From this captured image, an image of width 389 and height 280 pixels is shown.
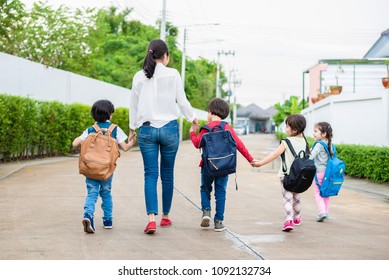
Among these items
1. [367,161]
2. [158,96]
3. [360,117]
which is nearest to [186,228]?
[158,96]

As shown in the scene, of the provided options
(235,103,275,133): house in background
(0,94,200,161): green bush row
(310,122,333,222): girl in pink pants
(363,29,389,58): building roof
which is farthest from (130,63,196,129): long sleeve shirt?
(235,103,275,133): house in background

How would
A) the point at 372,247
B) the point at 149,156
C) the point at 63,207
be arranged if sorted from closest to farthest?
1. the point at 372,247
2. the point at 149,156
3. the point at 63,207

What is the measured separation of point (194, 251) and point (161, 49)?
7.01 feet

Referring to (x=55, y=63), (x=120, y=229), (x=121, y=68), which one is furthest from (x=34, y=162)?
(x=121, y=68)

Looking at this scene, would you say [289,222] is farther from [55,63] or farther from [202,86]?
[202,86]

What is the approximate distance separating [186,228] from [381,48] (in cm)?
1858

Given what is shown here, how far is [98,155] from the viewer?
21.0 feet

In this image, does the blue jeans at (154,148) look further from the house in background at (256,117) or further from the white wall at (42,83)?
the house in background at (256,117)

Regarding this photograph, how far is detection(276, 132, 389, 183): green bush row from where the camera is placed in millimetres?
12000

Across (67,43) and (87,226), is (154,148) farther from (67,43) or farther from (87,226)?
(67,43)

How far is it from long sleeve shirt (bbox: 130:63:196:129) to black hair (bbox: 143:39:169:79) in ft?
0.24

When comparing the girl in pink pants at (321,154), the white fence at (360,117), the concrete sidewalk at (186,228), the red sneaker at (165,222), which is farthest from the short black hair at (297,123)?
the white fence at (360,117)

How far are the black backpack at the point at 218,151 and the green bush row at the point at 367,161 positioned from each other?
6070mm

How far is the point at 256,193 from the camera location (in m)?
10.8
